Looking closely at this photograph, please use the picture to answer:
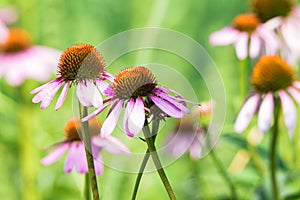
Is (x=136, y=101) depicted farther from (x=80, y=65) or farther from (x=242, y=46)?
(x=242, y=46)

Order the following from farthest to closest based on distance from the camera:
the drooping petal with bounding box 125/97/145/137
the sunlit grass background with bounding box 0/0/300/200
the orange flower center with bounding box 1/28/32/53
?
the orange flower center with bounding box 1/28/32/53 → the sunlit grass background with bounding box 0/0/300/200 → the drooping petal with bounding box 125/97/145/137

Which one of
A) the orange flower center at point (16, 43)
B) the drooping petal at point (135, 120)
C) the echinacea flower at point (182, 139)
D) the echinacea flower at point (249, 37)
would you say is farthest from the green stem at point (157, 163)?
the orange flower center at point (16, 43)

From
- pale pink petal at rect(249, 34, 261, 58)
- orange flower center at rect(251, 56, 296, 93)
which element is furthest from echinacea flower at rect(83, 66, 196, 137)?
pale pink petal at rect(249, 34, 261, 58)

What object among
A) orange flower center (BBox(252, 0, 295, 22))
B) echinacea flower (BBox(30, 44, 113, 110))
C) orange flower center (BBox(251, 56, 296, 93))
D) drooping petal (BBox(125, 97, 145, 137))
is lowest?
drooping petal (BBox(125, 97, 145, 137))

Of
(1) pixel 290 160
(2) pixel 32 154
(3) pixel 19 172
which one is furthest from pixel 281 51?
(3) pixel 19 172

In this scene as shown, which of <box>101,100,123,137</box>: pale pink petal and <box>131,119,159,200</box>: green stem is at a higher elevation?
<box>101,100,123,137</box>: pale pink petal

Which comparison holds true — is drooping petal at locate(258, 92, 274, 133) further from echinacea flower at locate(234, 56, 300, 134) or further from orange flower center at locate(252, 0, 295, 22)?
orange flower center at locate(252, 0, 295, 22)

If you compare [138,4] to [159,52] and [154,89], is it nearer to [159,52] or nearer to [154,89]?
[159,52]
